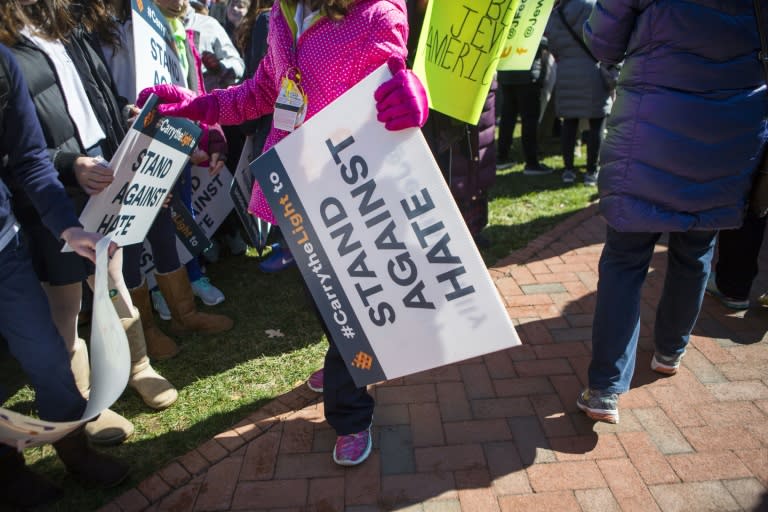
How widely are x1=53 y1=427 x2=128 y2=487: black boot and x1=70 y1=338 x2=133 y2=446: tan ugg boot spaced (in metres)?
0.24

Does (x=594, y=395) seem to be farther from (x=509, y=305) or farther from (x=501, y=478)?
(x=509, y=305)

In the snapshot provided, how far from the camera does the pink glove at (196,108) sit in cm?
221

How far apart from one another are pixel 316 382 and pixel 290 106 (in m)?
1.41

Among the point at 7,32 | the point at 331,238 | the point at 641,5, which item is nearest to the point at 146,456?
the point at 331,238

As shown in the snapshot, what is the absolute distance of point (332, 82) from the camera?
191cm

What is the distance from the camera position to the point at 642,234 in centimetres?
222

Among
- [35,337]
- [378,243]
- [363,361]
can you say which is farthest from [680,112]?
[35,337]

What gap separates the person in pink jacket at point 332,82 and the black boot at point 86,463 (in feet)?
2.95

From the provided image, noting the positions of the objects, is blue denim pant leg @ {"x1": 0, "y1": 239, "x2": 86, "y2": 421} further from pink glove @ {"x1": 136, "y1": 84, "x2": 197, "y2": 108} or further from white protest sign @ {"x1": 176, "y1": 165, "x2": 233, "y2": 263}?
white protest sign @ {"x1": 176, "y1": 165, "x2": 233, "y2": 263}

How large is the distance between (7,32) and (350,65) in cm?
126

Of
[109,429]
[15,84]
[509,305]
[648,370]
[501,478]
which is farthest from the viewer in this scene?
[509,305]

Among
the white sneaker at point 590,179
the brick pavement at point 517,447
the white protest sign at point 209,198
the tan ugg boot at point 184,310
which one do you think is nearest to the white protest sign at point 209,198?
the white protest sign at point 209,198

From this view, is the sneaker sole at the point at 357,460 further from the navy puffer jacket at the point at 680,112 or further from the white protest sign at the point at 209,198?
the white protest sign at the point at 209,198

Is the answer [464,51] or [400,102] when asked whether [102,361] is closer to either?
[400,102]
